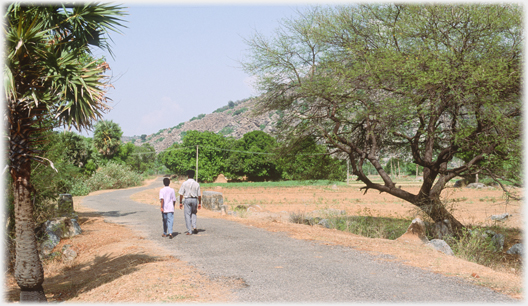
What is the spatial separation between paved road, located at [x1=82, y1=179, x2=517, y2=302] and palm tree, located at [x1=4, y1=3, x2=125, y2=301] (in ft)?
9.89

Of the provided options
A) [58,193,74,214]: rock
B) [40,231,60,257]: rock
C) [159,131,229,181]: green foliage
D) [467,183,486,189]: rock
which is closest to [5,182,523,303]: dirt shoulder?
[40,231,60,257]: rock

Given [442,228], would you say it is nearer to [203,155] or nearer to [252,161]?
[252,161]

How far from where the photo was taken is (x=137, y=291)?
6.24 meters

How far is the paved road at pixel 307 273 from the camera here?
19.1 feet

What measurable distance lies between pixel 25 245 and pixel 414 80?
37.4 ft

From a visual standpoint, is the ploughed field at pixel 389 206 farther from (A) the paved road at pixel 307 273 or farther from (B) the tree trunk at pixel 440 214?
(A) the paved road at pixel 307 273

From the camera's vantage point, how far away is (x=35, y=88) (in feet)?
22.3

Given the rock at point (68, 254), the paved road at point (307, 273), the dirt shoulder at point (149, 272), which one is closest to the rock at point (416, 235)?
the dirt shoulder at point (149, 272)

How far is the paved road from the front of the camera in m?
5.82

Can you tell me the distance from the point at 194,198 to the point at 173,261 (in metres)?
3.38

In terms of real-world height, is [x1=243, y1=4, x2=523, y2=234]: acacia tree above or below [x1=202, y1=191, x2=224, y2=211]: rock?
above

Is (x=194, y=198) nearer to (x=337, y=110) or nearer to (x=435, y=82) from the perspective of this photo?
(x=337, y=110)

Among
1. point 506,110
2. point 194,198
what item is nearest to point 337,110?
point 506,110

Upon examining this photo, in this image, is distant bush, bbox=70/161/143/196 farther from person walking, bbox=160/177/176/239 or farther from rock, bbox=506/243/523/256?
rock, bbox=506/243/523/256
